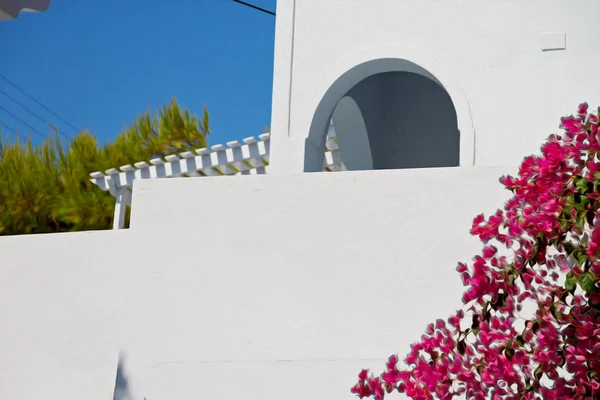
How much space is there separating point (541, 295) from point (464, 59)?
2.92 metres

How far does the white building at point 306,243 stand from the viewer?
18.1 feet

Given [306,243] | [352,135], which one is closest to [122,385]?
[306,243]

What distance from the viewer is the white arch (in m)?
7.07

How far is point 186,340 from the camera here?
19.1 ft

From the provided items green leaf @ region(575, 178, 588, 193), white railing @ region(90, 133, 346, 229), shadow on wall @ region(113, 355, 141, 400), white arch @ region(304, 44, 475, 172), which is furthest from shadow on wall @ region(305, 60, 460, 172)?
green leaf @ region(575, 178, 588, 193)

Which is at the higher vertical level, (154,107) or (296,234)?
(154,107)

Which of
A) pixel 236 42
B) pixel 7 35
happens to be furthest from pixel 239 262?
pixel 7 35

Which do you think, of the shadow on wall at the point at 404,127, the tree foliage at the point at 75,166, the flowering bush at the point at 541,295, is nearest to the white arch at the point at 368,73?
the flowering bush at the point at 541,295

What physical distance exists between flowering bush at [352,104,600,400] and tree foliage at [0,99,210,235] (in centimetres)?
1150

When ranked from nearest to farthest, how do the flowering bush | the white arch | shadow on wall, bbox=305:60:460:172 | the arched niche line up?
1. the flowering bush
2. the white arch
3. the arched niche
4. shadow on wall, bbox=305:60:460:172

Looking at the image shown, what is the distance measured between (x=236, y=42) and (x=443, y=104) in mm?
24085

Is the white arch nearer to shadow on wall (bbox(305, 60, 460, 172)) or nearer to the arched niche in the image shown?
the arched niche

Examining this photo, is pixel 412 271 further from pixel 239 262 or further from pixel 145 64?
pixel 145 64

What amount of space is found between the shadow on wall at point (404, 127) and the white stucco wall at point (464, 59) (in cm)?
277
